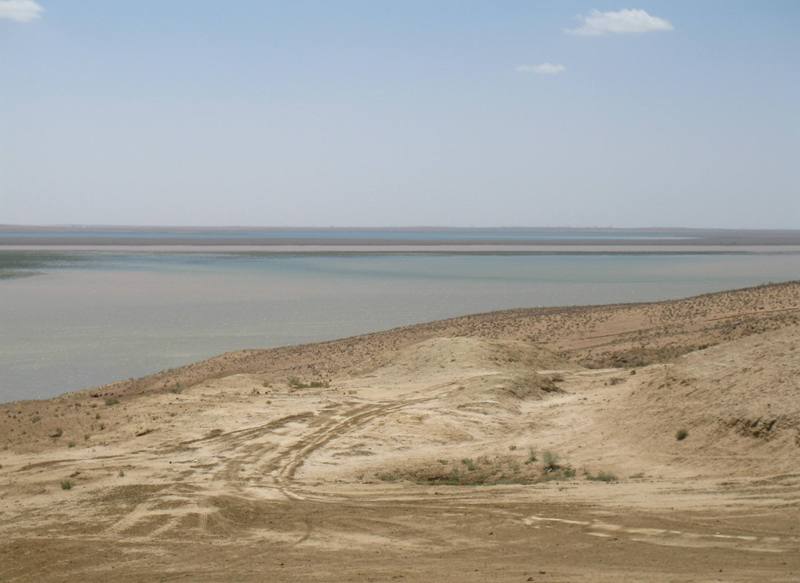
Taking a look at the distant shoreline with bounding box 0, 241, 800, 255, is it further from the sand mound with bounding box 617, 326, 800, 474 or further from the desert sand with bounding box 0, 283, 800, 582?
the sand mound with bounding box 617, 326, 800, 474

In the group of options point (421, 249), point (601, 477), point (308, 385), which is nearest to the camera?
point (601, 477)

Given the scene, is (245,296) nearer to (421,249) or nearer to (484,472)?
(484,472)

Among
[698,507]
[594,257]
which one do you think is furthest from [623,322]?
[594,257]

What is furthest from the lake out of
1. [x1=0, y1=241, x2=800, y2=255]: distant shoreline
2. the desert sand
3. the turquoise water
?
[x1=0, y1=241, x2=800, y2=255]: distant shoreline

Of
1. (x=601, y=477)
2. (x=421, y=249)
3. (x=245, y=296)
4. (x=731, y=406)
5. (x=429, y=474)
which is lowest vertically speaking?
(x=245, y=296)

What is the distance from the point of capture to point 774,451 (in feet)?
45.0

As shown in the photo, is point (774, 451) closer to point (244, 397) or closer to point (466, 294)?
point (244, 397)

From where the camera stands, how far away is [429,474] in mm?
15414

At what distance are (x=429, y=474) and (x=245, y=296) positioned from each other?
45445 mm

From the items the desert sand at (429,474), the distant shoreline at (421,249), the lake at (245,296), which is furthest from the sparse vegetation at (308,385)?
the distant shoreline at (421,249)

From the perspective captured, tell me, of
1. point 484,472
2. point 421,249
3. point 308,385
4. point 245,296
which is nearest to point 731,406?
point 484,472

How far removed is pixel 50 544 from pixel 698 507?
26.4 ft

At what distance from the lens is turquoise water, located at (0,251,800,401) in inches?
1439

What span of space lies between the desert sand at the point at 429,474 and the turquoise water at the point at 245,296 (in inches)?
426
